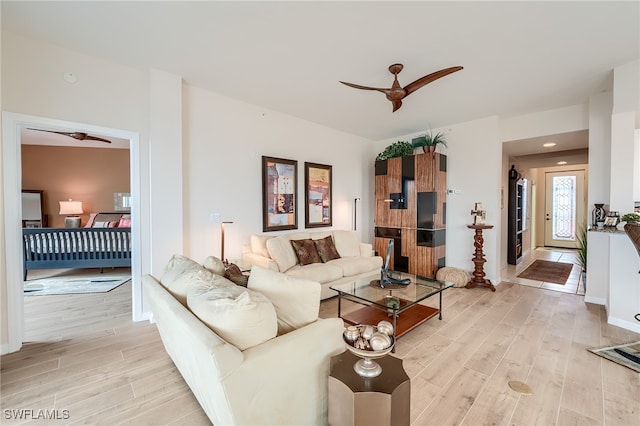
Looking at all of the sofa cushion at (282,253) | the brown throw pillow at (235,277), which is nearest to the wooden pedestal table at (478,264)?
the sofa cushion at (282,253)

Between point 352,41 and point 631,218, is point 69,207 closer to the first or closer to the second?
point 352,41

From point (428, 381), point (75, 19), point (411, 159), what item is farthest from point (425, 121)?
point (75, 19)

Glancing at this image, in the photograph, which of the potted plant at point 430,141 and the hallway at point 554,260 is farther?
the potted plant at point 430,141

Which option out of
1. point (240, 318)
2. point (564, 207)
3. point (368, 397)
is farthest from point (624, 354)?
point (564, 207)

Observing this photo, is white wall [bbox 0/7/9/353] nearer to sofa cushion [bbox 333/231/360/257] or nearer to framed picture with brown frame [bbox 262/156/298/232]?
framed picture with brown frame [bbox 262/156/298/232]

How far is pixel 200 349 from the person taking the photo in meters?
1.26

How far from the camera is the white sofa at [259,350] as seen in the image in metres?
1.21

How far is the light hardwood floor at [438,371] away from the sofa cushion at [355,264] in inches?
27.9

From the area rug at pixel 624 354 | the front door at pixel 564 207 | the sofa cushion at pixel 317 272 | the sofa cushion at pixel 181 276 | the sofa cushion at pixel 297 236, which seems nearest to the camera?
the sofa cushion at pixel 181 276

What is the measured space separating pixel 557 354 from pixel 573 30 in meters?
2.88

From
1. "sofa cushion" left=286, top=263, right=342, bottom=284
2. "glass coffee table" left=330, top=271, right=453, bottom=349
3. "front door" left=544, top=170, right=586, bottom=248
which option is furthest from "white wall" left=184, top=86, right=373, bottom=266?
"front door" left=544, top=170, right=586, bottom=248

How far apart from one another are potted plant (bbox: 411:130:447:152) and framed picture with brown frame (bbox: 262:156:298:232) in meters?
2.40

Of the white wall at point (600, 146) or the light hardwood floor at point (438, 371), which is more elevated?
the white wall at point (600, 146)
